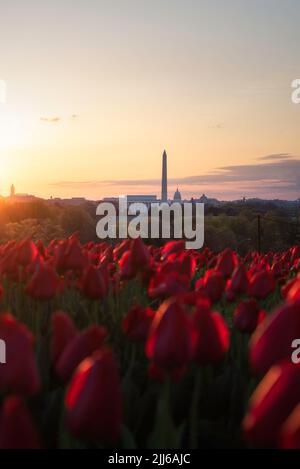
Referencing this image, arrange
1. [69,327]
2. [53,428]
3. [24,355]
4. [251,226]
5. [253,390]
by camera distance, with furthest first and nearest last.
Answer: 1. [251,226]
2. [253,390]
3. [53,428]
4. [69,327]
5. [24,355]

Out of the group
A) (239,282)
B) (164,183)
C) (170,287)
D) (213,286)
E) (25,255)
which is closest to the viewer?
(170,287)

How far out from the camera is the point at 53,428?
7.50 feet

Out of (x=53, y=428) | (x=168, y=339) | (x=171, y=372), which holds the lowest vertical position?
(x=53, y=428)

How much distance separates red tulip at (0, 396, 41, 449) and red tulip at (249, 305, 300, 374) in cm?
65

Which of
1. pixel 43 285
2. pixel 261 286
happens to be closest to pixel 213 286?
pixel 261 286

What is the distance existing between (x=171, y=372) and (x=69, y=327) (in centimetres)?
45

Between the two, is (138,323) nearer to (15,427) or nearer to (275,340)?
(275,340)

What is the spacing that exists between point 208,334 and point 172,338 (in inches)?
8.3

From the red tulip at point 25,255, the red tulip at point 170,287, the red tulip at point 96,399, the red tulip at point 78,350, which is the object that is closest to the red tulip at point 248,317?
the red tulip at point 170,287

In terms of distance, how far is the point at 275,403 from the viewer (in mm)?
1261

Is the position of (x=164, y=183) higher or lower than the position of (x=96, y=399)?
higher

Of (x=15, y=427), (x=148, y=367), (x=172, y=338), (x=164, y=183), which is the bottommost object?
(x=148, y=367)

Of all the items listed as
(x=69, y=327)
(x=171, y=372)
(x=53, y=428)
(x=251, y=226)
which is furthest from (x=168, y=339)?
(x=251, y=226)

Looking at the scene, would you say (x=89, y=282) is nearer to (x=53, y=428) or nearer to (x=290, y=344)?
(x=53, y=428)
